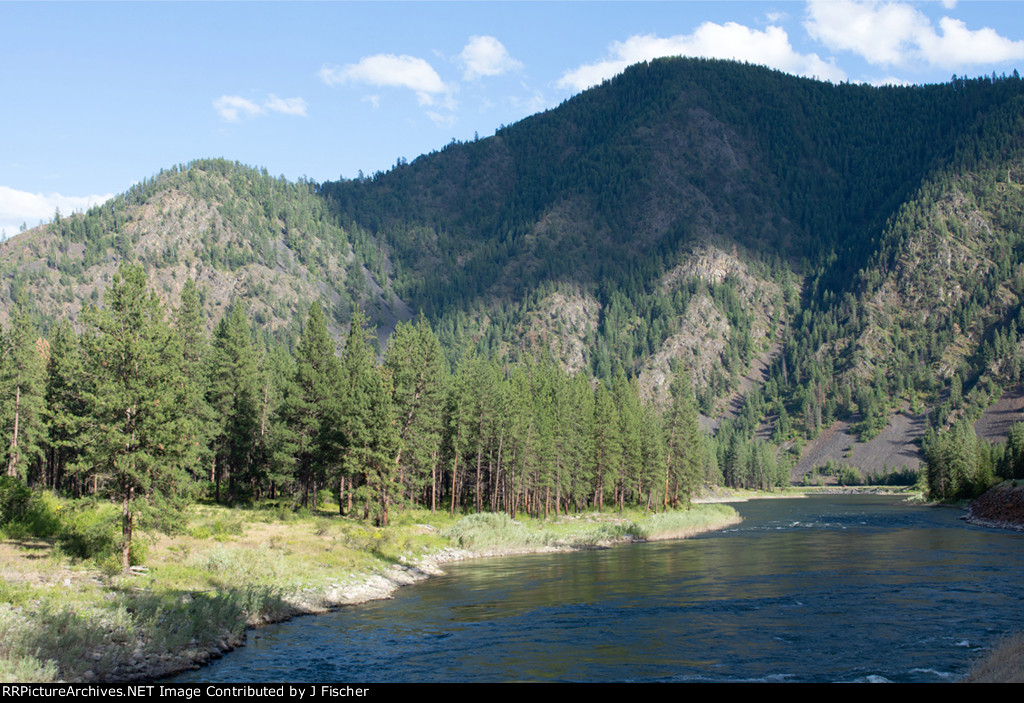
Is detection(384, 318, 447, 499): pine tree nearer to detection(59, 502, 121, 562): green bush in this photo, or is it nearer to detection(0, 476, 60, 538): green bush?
detection(0, 476, 60, 538): green bush

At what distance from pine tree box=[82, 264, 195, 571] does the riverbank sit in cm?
391

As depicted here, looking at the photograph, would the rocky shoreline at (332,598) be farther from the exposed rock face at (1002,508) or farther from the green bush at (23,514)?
the exposed rock face at (1002,508)

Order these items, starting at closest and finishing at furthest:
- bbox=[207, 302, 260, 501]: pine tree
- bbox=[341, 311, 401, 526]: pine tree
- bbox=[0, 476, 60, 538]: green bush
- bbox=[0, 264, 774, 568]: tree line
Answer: bbox=[0, 264, 774, 568]: tree line, bbox=[0, 476, 60, 538]: green bush, bbox=[341, 311, 401, 526]: pine tree, bbox=[207, 302, 260, 501]: pine tree

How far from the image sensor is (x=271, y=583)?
3884cm

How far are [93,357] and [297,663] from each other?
1942 cm

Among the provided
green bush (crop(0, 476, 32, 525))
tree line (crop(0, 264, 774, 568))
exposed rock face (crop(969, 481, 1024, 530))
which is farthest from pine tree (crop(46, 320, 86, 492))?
exposed rock face (crop(969, 481, 1024, 530))

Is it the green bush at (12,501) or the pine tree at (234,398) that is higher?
the pine tree at (234,398)

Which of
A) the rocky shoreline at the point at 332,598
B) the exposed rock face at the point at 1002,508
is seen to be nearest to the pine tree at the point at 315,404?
the rocky shoreline at the point at 332,598

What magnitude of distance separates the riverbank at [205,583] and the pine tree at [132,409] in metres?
Answer: 3.91

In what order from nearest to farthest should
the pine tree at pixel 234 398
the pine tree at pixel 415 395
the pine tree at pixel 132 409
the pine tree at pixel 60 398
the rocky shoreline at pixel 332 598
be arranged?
the rocky shoreline at pixel 332 598
the pine tree at pixel 132 409
the pine tree at pixel 60 398
the pine tree at pixel 234 398
the pine tree at pixel 415 395

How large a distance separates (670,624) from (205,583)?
22.3 m

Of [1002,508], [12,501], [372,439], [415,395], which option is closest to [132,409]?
[12,501]

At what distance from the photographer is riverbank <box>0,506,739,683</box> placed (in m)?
23.6

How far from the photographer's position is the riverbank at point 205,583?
23.6 metres
